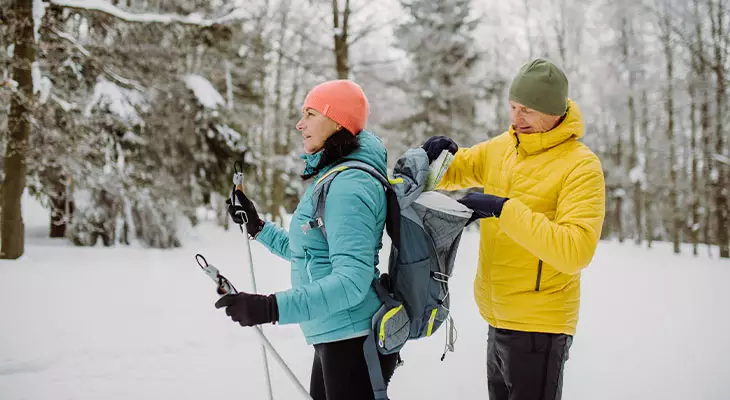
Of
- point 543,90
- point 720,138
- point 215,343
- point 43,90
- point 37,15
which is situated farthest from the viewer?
point 720,138

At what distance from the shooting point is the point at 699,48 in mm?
16984

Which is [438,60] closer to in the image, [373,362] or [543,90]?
[543,90]

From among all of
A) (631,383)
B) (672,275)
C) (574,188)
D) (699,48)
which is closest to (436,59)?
(699,48)

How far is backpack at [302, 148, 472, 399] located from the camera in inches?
77.5

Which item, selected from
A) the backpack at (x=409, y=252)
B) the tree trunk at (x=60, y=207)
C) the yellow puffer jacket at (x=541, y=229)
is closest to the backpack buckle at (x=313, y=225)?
the backpack at (x=409, y=252)

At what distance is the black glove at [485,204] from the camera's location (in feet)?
6.81

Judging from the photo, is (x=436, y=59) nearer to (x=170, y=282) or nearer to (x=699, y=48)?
(x=699, y=48)

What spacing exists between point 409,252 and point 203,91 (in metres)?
11.9

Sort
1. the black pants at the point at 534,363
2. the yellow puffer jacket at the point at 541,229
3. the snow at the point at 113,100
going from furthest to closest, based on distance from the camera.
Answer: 1. the snow at the point at 113,100
2. the black pants at the point at 534,363
3. the yellow puffer jacket at the point at 541,229

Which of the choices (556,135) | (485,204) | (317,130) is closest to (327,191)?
(317,130)

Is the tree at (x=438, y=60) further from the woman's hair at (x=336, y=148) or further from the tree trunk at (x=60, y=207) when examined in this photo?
the woman's hair at (x=336, y=148)

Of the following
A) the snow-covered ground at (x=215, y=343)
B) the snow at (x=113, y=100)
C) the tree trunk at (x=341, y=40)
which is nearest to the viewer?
the snow-covered ground at (x=215, y=343)

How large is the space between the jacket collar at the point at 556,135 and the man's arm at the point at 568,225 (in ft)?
0.65

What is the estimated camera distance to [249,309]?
1714mm
